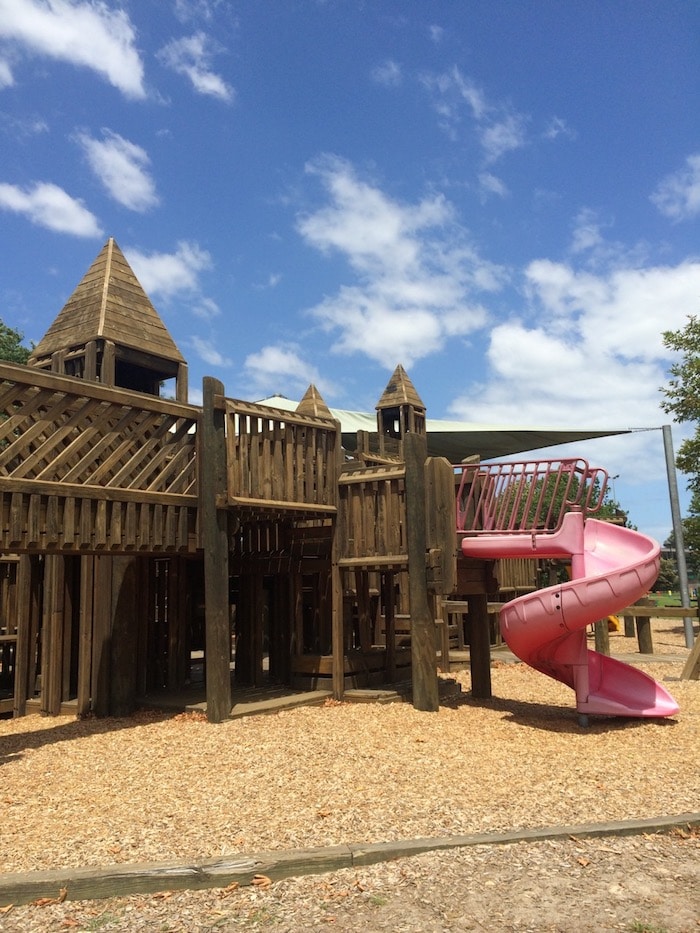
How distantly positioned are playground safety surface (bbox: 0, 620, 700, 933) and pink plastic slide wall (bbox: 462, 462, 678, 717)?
1.22 feet

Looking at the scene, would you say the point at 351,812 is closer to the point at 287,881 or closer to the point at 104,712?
the point at 287,881

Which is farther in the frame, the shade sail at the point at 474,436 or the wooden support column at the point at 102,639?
the shade sail at the point at 474,436

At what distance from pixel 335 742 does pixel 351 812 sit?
7.47ft

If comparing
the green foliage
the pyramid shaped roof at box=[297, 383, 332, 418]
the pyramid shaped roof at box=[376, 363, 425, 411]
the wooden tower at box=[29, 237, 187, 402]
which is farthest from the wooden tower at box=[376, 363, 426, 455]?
the green foliage

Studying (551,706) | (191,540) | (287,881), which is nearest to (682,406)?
(551,706)

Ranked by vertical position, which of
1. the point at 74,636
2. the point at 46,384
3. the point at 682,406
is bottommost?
the point at 74,636

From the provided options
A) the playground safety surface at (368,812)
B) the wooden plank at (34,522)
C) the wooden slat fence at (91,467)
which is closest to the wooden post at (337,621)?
the playground safety surface at (368,812)

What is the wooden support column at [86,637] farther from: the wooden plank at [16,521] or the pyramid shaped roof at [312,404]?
the pyramid shaped roof at [312,404]

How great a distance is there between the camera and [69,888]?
4.17 m

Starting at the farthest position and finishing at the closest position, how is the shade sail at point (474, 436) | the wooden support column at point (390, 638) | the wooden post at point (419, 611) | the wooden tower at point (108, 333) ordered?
the shade sail at point (474, 436)
the wooden support column at point (390, 638)
the wooden tower at point (108, 333)
the wooden post at point (419, 611)

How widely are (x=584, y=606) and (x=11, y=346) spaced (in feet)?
104

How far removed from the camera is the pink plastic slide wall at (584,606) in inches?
325

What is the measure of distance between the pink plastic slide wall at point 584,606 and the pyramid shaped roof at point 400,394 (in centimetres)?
1196

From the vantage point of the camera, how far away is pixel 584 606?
323 inches
